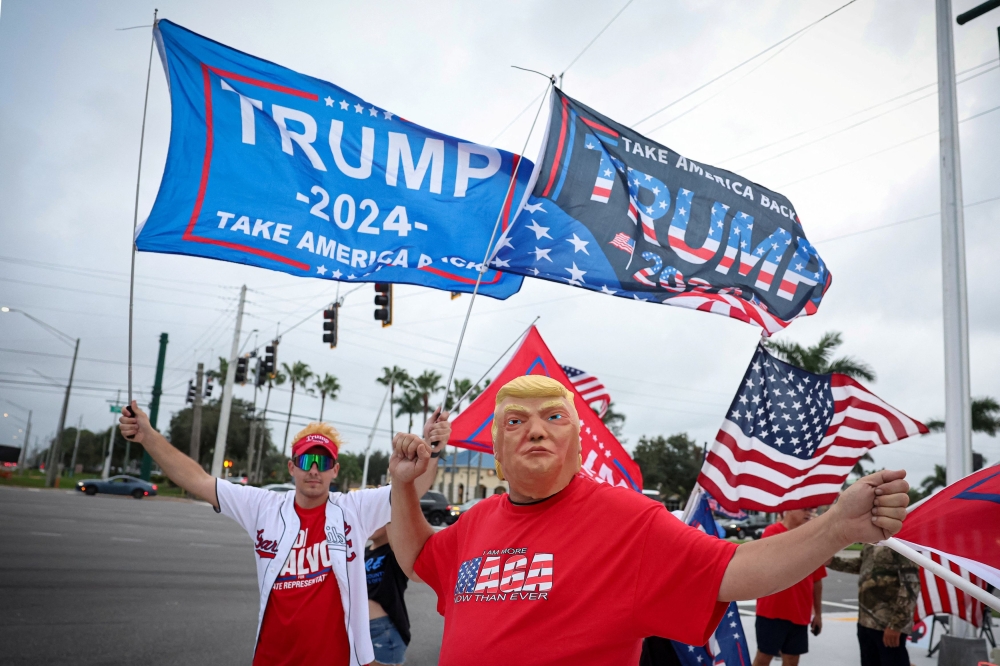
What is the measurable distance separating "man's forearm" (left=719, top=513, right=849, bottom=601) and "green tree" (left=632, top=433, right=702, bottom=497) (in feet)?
187

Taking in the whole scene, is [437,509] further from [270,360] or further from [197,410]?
[197,410]

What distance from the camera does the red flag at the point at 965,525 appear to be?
7.97ft

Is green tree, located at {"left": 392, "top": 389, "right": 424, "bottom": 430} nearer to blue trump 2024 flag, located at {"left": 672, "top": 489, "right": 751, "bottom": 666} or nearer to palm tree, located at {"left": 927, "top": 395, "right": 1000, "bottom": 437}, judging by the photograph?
palm tree, located at {"left": 927, "top": 395, "right": 1000, "bottom": 437}

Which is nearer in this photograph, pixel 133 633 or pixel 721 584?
pixel 721 584

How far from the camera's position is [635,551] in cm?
199

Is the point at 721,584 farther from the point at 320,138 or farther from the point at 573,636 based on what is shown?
the point at 320,138

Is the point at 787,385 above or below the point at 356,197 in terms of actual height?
below

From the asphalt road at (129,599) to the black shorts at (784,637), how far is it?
11.4ft

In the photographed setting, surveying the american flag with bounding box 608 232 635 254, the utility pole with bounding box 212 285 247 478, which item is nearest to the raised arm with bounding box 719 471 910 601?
the american flag with bounding box 608 232 635 254

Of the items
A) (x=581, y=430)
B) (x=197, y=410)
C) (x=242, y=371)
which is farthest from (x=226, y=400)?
(x=581, y=430)

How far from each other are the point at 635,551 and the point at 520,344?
14.6 ft

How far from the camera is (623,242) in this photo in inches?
205

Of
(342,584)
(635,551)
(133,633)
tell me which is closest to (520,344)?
(342,584)

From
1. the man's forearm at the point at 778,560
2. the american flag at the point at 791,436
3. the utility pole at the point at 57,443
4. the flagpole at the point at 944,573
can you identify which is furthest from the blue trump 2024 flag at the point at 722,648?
the utility pole at the point at 57,443
